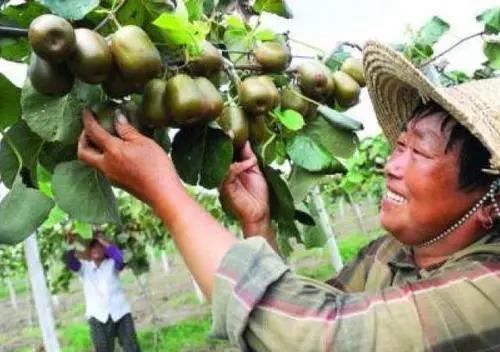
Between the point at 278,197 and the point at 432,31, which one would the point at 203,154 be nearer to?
the point at 278,197

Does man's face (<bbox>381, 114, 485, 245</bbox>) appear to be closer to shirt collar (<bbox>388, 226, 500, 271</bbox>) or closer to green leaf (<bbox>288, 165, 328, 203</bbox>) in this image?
shirt collar (<bbox>388, 226, 500, 271</bbox>)

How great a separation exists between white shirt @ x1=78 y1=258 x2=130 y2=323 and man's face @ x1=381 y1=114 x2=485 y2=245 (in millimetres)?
5794

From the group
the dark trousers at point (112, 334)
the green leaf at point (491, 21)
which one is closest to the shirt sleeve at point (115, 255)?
the dark trousers at point (112, 334)

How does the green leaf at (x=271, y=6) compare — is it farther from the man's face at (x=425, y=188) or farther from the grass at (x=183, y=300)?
the grass at (x=183, y=300)

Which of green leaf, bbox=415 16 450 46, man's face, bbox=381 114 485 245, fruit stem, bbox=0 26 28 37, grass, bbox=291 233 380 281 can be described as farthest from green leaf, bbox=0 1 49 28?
grass, bbox=291 233 380 281

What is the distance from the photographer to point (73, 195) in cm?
110

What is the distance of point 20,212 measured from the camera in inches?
46.5

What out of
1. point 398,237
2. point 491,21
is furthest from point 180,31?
point 491,21

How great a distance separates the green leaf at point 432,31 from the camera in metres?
2.14

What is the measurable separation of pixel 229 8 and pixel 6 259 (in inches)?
503

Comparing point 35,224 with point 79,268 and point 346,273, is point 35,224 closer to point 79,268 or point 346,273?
point 346,273

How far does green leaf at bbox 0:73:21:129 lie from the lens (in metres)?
1.10

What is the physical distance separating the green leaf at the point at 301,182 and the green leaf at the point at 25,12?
22.6 inches

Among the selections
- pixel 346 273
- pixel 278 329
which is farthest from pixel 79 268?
pixel 278 329
